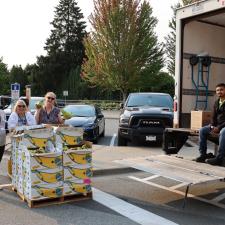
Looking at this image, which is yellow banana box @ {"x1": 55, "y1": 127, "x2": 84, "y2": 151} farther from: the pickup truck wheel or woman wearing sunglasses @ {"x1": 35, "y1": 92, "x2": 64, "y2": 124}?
the pickup truck wheel

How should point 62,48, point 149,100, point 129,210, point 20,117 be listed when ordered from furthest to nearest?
point 62,48 → point 149,100 → point 20,117 → point 129,210

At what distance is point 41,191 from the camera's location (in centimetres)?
629

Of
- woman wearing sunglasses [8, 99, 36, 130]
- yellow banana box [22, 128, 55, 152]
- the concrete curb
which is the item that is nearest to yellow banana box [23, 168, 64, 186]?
yellow banana box [22, 128, 55, 152]

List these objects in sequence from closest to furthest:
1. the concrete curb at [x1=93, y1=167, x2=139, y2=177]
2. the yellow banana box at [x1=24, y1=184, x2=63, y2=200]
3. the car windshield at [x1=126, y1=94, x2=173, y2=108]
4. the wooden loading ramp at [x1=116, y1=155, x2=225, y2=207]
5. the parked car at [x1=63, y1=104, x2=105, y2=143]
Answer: the wooden loading ramp at [x1=116, y1=155, x2=225, y2=207] → the yellow banana box at [x1=24, y1=184, x2=63, y2=200] → the concrete curb at [x1=93, y1=167, x2=139, y2=177] → the car windshield at [x1=126, y1=94, x2=173, y2=108] → the parked car at [x1=63, y1=104, x2=105, y2=143]

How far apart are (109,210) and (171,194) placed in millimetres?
1414

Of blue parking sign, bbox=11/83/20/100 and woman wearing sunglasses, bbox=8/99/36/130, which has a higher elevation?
blue parking sign, bbox=11/83/20/100

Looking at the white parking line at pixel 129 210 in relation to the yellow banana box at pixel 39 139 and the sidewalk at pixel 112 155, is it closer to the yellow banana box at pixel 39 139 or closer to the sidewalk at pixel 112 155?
the yellow banana box at pixel 39 139

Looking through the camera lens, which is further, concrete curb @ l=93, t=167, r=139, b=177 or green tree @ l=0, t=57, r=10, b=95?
green tree @ l=0, t=57, r=10, b=95

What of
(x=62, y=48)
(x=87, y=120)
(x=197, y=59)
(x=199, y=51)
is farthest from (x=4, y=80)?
(x=197, y=59)

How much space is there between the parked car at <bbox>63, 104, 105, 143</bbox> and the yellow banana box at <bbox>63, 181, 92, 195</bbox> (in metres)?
6.57

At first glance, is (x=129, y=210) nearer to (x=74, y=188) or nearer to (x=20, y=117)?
(x=74, y=188)

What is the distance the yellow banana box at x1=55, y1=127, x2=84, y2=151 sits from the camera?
668 centimetres

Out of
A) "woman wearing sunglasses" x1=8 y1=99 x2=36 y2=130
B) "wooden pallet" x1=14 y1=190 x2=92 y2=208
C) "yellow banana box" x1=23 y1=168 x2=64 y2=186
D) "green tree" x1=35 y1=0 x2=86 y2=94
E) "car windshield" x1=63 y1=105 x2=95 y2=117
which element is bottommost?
"wooden pallet" x1=14 y1=190 x2=92 y2=208

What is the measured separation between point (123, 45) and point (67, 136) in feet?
104
